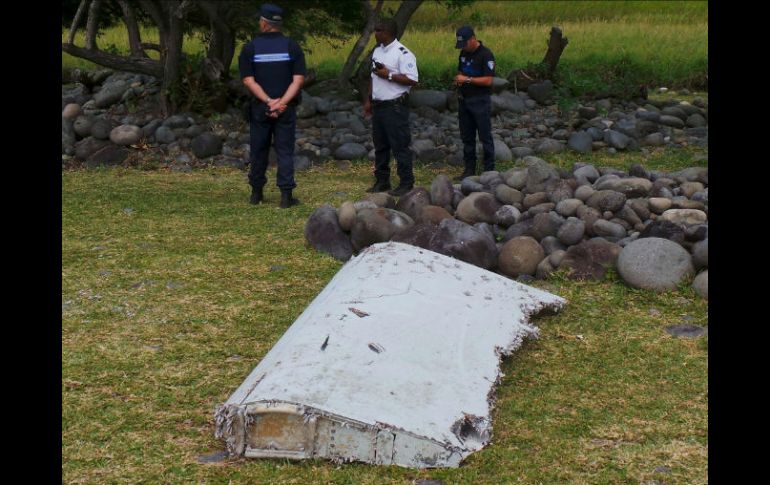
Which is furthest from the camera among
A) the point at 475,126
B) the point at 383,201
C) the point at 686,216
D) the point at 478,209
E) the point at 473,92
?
the point at 475,126

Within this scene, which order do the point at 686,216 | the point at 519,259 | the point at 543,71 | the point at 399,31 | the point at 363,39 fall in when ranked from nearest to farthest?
the point at 519,259
the point at 686,216
the point at 399,31
the point at 363,39
the point at 543,71

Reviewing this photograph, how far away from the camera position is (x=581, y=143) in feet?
40.1

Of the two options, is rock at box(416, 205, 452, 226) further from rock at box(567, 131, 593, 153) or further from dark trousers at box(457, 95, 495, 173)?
rock at box(567, 131, 593, 153)

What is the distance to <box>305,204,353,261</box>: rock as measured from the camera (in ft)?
23.2

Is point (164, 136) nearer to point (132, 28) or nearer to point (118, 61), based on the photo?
point (118, 61)

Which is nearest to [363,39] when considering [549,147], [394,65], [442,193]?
[549,147]

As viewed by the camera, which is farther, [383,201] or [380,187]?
[380,187]

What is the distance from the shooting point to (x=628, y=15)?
27281mm

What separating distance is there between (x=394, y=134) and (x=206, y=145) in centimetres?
357

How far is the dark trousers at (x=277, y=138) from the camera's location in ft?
28.5

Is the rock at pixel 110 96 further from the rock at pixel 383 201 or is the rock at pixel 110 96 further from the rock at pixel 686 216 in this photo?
the rock at pixel 686 216

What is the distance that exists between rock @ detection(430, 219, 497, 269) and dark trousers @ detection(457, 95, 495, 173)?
3.56 metres

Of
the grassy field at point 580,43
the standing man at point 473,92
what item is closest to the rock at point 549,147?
the standing man at point 473,92

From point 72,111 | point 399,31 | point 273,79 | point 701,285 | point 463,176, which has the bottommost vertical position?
point 701,285
